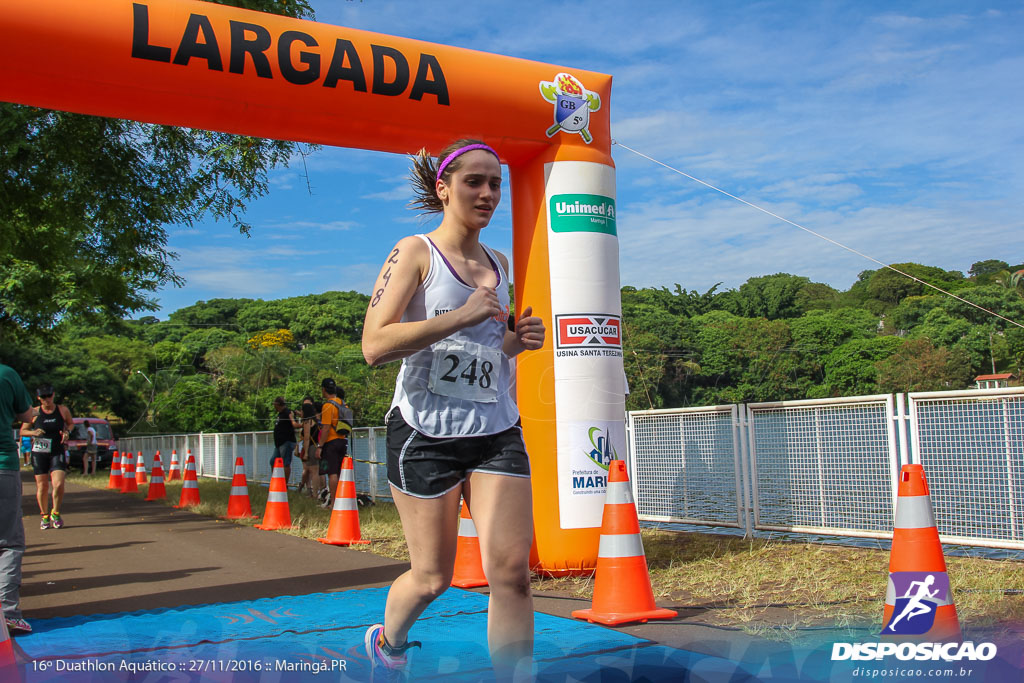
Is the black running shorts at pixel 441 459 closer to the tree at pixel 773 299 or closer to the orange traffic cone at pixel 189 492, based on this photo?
the orange traffic cone at pixel 189 492

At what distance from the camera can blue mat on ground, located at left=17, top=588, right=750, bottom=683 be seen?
3.56 m

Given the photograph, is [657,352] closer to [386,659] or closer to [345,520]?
[345,520]

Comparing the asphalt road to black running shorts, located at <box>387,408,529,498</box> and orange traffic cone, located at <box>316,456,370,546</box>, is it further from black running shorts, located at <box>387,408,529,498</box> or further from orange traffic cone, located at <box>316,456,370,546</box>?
black running shorts, located at <box>387,408,529,498</box>

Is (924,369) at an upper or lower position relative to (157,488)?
upper

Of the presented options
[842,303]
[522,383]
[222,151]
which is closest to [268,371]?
[222,151]

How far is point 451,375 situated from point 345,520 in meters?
6.22

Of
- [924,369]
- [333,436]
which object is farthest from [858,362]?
[333,436]

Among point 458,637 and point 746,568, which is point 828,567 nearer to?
point 746,568

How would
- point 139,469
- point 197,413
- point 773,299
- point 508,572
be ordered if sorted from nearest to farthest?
1. point 508,572
2. point 139,469
3. point 197,413
4. point 773,299

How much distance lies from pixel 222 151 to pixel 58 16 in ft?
20.9

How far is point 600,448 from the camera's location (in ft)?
20.3

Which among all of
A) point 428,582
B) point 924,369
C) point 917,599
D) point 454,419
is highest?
point 924,369

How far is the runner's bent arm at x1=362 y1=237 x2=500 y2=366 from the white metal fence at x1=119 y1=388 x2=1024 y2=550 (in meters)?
4.70

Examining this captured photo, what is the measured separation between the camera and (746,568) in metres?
6.18
